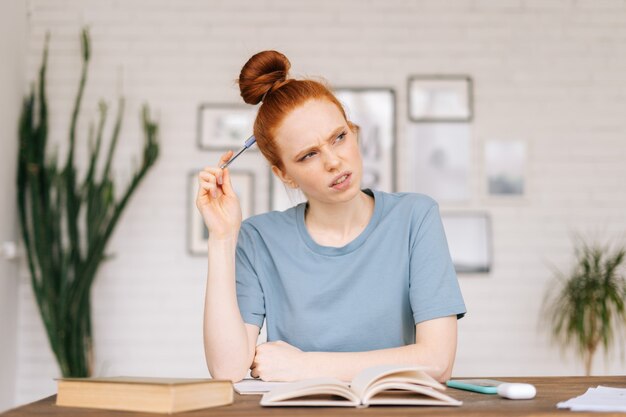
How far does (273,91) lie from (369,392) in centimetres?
93

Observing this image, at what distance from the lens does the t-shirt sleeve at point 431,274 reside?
1.73 metres

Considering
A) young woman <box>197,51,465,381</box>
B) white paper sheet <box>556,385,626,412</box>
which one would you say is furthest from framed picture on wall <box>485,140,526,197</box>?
white paper sheet <box>556,385,626,412</box>

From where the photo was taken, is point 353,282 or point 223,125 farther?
point 223,125

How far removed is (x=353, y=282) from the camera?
185 cm

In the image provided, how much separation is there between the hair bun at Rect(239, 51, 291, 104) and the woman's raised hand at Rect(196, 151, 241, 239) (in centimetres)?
19

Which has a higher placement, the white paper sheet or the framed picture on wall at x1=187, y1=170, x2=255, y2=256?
the framed picture on wall at x1=187, y1=170, x2=255, y2=256

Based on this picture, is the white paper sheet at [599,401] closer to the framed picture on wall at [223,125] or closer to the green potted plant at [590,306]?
the green potted plant at [590,306]

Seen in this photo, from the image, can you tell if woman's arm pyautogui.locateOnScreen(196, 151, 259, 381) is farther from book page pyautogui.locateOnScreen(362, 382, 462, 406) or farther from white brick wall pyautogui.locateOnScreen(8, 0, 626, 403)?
white brick wall pyautogui.locateOnScreen(8, 0, 626, 403)

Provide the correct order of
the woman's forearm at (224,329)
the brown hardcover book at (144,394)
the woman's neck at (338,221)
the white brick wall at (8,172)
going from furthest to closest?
the white brick wall at (8,172) → the woman's neck at (338,221) → the woman's forearm at (224,329) → the brown hardcover book at (144,394)

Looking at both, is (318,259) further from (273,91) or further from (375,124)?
(375,124)

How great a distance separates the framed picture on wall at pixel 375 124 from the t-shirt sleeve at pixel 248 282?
7.16 ft

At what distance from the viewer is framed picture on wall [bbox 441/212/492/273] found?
4.04 metres

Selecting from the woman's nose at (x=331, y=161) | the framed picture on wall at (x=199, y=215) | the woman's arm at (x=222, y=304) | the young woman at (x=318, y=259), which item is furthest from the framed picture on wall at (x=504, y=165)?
the woman's arm at (x=222, y=304)

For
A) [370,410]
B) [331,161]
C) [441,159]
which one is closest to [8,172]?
[441,159]
